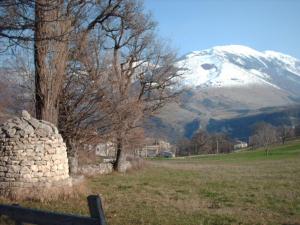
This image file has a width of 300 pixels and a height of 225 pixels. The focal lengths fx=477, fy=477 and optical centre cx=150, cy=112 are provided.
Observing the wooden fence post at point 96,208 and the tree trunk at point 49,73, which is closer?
the wooden fence post at point 96,208

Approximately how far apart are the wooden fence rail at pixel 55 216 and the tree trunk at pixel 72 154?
60.3ft

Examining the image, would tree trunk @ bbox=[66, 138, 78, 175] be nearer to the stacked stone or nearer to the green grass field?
the green grass field

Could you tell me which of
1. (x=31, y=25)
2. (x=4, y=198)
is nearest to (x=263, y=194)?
(x=4, y=198)

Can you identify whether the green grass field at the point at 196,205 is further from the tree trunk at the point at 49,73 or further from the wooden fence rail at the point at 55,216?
the tree trunk at the point at 49,73

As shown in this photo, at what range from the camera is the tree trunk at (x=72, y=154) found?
1040 inches

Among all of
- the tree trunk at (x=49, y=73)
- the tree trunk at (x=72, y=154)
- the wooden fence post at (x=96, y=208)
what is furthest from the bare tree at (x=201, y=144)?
the wooden fence post at (x=96, y=208)

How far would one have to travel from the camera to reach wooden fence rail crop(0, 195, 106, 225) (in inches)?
260

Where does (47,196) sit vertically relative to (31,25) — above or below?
below

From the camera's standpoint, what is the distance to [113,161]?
36.9 metres

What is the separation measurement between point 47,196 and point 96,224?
9851 mm

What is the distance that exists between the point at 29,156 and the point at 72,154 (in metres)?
10.4

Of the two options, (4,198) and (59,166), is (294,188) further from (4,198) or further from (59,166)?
(4,198)

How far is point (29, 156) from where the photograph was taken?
53.8 feet

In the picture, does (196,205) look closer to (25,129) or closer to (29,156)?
(29,156)
